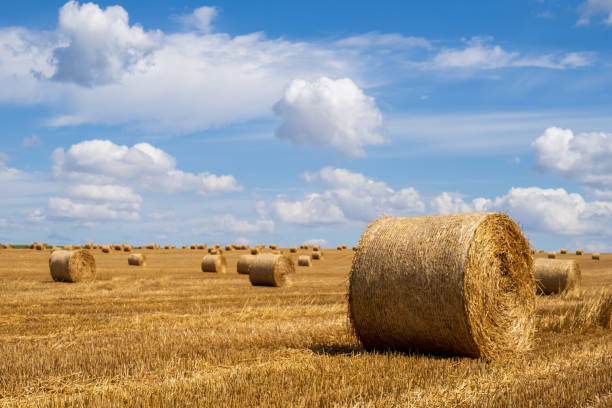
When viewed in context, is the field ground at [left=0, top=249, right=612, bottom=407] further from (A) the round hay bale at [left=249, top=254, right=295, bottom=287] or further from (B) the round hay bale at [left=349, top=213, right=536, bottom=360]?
(A) the round hay bale at [left=249, top=254, right=295, bottom=287]

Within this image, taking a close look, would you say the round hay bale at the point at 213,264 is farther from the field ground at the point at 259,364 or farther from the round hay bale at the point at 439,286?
the round hay bale at the point at 439,286

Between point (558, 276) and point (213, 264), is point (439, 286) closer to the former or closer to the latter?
point (558, 276)

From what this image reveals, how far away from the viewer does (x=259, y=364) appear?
26.6 feet

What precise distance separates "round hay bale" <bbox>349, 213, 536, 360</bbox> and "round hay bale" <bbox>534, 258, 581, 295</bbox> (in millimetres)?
11635

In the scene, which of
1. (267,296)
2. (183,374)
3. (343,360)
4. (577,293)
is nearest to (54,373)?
(183,374)

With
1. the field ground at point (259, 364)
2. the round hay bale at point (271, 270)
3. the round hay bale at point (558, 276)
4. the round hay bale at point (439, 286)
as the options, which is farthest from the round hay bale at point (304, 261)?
the round hay bale at point (439, 286)

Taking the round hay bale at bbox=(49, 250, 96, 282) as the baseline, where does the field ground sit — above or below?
below

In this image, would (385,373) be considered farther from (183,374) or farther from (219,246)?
(219,246)

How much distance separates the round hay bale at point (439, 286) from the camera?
8781mm

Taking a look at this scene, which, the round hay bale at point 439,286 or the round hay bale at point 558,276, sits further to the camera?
the round hay bale at point 558,276

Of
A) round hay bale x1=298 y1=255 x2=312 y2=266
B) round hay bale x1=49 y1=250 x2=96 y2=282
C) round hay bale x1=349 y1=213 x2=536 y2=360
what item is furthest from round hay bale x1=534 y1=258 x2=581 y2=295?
round hay bale x1=298 y1=255 x2=312 y2=266

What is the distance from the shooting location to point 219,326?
12141mm

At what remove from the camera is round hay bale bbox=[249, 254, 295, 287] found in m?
23.5

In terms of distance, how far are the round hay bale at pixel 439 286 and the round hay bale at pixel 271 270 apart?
1376 centimetres
